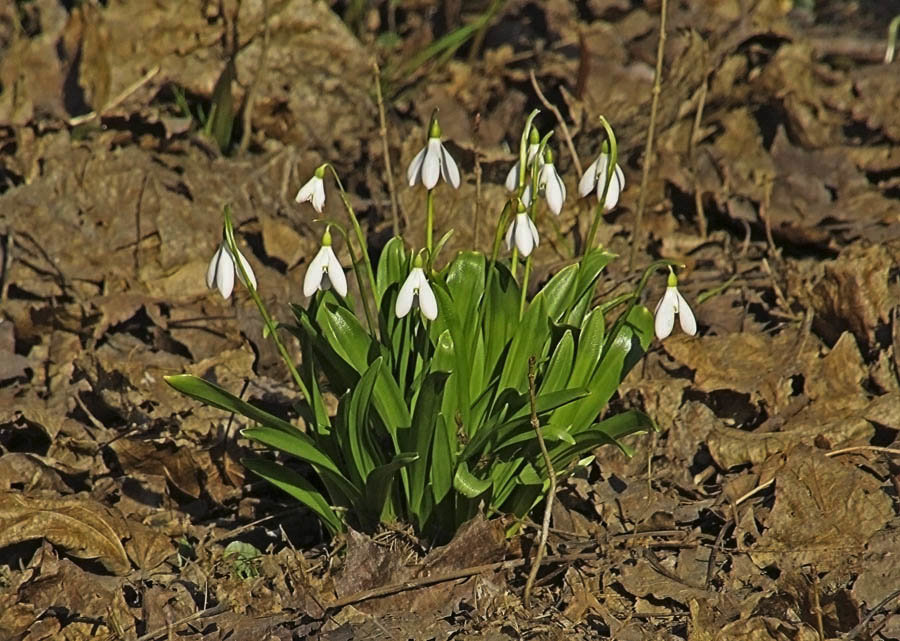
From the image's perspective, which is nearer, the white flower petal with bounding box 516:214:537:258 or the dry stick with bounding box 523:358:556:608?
the dry stick with bounding box 523:358:556:608

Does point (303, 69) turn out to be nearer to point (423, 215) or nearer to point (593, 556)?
point (423, 215)

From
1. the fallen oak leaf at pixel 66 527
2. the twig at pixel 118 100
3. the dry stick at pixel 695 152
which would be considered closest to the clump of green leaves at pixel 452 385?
the fallen oak leaf at pixel 66 527

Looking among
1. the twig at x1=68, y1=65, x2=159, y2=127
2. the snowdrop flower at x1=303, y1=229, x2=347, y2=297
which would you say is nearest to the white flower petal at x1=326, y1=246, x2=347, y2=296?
the snowdrop flower at x1=303, y1=229, x2=347, y2=297

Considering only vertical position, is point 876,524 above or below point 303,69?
below

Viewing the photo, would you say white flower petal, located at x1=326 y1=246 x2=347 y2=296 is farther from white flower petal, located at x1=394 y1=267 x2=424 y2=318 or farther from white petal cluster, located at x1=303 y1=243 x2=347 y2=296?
white flower petal, located at x1=394 y1=267 x2=424 y2=318

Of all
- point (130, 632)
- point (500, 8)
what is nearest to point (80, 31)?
point (500, 8)

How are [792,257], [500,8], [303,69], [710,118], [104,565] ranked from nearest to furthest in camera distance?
[104,565] < [792,257] < [710,118] < [303,69] < [500,8]

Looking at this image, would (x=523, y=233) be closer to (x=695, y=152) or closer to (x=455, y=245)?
(x=455, y=245)

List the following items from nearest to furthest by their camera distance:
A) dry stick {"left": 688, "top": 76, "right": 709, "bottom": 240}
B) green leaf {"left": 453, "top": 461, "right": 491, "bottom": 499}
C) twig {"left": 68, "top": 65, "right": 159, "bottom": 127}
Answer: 1. green leaf {"left": 453, "top": 461, "right": 491, "bottom": 499}
2. dry stick {"left": 688, "top": 76, "right": 709, "bottom": 240}
3. twig {"left": 68, "top": 65, "right": 159, "bottom": 127}
